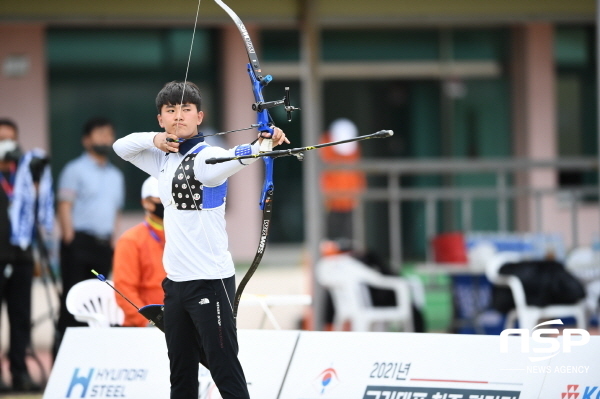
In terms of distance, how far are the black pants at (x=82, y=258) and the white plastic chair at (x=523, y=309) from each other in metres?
2.83

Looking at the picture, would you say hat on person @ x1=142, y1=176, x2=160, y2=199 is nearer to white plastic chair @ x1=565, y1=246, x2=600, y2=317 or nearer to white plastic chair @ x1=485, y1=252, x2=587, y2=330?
white plastic chair @ x1=485, y1=252, x2=587, y2=330

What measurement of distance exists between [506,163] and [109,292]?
3.96 m

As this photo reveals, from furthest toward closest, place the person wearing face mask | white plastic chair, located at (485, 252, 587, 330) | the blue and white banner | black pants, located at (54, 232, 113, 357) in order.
→ white plastic chair, located at (485, 252, 587, 330)
black pants, located at (54, 232, 113, 357)
the person wearing face mask
the blue and white banner

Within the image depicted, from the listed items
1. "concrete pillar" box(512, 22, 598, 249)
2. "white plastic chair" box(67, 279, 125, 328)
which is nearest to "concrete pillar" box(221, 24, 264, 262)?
"concrete pillar" box(512, 22, 598, 249)

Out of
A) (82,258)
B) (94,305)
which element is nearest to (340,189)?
(82,258)

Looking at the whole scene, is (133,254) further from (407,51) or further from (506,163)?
(407,51)

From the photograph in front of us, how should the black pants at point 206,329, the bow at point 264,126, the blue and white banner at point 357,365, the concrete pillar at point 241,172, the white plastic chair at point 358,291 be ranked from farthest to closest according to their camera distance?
the concrete pillar at point 241,172
the white plastic chair at point 358,291
the blue and white banner at point 357,365
the black pants at point 206,329
the bow at point 264,126

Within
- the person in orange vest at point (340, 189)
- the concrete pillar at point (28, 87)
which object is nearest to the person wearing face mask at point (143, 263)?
the person in orange vest at point (340, 189)

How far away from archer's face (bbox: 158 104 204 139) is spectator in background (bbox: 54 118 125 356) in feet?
11.4

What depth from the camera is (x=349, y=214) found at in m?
10.8

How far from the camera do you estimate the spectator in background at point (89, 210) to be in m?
7.60

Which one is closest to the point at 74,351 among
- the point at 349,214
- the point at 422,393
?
the point at 422,393

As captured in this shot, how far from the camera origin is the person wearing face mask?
5.53 metres

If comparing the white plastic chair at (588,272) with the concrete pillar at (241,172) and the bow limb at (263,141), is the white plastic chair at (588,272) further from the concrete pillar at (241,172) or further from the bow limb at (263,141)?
the concrete pillar at (241,172)
